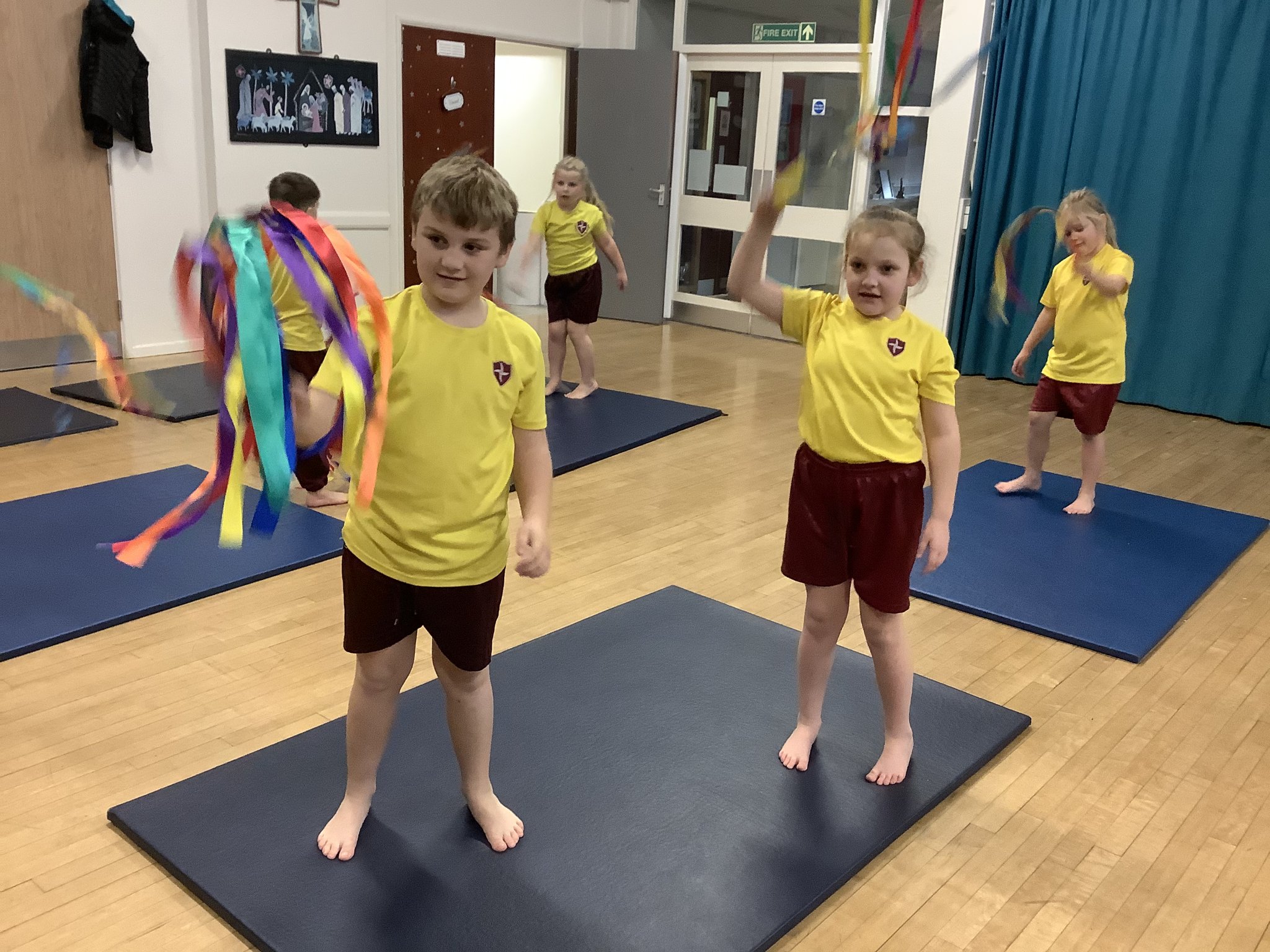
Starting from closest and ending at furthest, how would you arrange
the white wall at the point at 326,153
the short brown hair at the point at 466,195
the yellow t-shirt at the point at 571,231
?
the short brown hair at the point at 466,195 → the yellow t-shirt at the point at 571,231 → the white wall at the point at 326,153

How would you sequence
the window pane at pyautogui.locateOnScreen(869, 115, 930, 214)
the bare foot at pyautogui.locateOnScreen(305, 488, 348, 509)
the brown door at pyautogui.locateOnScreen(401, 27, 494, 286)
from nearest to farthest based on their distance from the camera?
the bare foot at pyautogui.locateOnScreen(305, 488, 348, 509)
the window pane at pyautogui.locateOnScreen(869, 115, 930, 214)
the brown door at pyautogui.locateOnScreen(401, 27, 494, 286)

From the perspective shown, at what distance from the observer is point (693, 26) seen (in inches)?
319

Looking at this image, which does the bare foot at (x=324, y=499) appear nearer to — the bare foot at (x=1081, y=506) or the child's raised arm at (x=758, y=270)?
the child's raised arm at (x=758, y=270)

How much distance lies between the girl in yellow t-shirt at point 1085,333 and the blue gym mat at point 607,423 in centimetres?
168

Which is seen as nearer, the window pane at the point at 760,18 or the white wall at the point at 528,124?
the window pane at the point at 760,18

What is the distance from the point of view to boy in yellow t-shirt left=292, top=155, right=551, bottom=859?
1.71 metres

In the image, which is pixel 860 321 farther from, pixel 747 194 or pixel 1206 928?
pixel 747 194

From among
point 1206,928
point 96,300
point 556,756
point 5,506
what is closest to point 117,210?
point 96,300

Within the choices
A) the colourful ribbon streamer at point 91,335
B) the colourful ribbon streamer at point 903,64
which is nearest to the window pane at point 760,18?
the colourful ribbon streamer at point 903,64

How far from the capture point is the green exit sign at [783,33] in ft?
24.7

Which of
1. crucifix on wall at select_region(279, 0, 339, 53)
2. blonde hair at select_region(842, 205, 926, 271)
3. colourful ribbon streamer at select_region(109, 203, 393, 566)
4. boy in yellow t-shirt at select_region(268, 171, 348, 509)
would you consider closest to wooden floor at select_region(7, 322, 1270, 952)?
boy in yellow t-shirt at select_region(268, 171, 348, 509)

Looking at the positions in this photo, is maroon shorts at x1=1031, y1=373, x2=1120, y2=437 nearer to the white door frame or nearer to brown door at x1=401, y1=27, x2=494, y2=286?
the white door frame

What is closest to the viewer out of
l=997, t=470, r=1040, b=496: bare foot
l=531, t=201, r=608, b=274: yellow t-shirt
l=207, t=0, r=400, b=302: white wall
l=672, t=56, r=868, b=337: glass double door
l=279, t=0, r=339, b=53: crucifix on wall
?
l=997, t=470, r=1040, b=496: bare foot

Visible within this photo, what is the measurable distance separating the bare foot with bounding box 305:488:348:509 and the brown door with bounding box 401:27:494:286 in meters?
3.77
